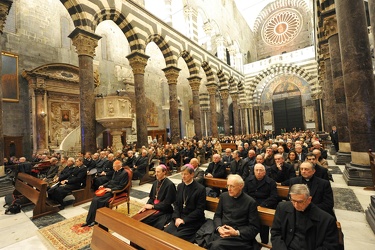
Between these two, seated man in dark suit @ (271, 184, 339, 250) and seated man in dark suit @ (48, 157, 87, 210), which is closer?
seated man in dark suit @ (271, 184, 339, 250)

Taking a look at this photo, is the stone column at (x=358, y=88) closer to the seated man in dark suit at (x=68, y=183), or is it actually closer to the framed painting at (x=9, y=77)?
the seated man in dark suit at (x=68, y=183)

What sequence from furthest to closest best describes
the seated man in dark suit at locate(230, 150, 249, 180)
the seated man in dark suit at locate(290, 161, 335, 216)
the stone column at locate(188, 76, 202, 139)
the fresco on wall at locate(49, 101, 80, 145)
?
the stone column at locate(188, 76, 202, 139) < the fresco on wall at locate(49, 101, 80, 145) < the seated man in dark suit at locate(230, 150, 249, 180) < the seated man in dark suit at locate(290, 161, 335, 216)

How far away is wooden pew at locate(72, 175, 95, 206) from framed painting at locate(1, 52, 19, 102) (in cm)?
900

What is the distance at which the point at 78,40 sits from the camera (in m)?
7.37

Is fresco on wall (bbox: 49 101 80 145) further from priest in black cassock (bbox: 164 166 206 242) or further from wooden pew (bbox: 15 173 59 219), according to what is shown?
priest in black cassock (bbox: 164 166 206 242)

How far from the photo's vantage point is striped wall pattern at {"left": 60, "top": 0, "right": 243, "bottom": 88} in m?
7.66

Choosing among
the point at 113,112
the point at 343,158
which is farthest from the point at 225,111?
the point at 113,112

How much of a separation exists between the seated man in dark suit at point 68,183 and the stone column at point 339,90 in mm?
8641

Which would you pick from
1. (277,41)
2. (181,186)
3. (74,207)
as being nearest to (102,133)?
(74,207)

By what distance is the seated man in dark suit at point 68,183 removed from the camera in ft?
15.3

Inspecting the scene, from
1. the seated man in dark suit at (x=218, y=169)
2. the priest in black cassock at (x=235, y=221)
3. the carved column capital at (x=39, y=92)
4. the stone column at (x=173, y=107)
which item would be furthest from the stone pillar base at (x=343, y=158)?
the carved column capital at (x=39, y=92)

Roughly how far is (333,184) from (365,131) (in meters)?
1.55

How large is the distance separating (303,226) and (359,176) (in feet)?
14.6

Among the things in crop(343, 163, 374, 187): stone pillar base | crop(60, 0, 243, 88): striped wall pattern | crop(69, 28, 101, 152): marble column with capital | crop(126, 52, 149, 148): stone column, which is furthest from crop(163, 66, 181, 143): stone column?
crop(343, 163, 374, 187): stone pillar base
